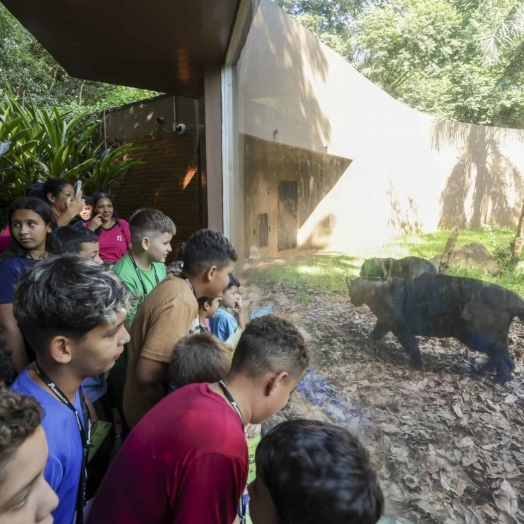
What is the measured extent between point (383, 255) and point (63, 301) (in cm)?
131

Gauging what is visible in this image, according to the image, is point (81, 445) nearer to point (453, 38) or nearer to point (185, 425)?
point (185, 425)

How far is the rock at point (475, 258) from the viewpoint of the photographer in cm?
131

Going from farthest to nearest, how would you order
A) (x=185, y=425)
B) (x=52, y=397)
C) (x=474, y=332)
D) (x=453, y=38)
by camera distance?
(x=474, y=332) < (x=453, y=38) < (x=52, y=397) < (x=185, y=425)

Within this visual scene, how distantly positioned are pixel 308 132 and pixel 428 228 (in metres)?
1.23

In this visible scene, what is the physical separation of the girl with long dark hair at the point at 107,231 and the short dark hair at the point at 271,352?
3.23m

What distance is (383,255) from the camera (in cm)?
196

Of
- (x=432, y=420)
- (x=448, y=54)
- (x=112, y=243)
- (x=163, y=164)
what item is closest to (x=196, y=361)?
(x=432, y=420)

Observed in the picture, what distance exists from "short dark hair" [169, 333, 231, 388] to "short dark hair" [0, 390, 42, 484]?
2.12 ft

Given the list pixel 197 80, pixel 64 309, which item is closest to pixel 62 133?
pixel 197 80

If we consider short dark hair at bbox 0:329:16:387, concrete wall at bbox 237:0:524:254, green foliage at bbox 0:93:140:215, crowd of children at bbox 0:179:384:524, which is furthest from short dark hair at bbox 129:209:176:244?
green foliage at bbox 0:93:140:215

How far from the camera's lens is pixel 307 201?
2.60 meters

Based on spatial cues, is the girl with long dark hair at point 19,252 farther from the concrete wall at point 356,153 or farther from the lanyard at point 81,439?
the concrete wall at point 356,153

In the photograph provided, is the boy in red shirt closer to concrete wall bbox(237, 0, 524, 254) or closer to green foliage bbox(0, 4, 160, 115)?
concrete wall bbox(237, 0, 524, 254)

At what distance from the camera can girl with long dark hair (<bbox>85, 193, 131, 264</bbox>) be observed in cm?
421
